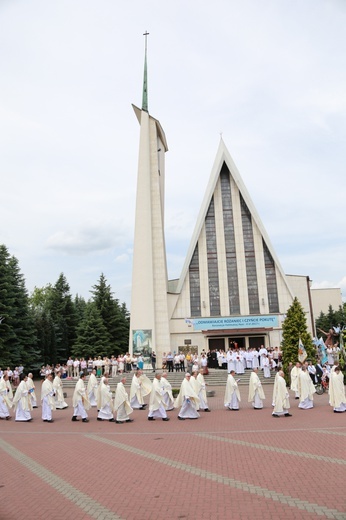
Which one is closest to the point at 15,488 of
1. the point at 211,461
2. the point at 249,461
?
the point at 211,461

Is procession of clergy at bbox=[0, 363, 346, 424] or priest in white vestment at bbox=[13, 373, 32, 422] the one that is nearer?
procession of clergy at bbox=[0, 363, 346, 424]

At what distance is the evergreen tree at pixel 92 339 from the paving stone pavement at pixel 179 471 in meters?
26.0

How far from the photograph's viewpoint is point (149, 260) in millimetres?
32875

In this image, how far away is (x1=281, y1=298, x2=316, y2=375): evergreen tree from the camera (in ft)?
63.5

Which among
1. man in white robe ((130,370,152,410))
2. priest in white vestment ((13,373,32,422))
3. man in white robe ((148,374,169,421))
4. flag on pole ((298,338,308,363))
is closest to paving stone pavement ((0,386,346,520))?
man in white robe ((148,374,169,421))

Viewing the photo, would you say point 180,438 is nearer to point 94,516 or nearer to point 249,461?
point 249,461

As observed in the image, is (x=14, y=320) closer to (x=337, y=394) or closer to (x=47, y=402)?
(x=47, y=402)

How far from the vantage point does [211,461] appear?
24.6ft

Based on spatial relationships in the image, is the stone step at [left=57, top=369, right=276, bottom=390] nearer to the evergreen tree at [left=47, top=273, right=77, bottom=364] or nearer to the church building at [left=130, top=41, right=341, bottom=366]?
the church building at [left=130, top=41, right=341, bottom=366]

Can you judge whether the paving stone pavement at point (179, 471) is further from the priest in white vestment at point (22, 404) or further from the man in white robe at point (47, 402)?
the priest in white vestment at point (22, 404)

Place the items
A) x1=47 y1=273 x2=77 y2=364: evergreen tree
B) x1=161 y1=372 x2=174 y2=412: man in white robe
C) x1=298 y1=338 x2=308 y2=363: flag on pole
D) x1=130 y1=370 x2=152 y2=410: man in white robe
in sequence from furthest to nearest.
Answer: x1=47 y1=273 x2=77 y2=364: evergreen tree
x1=298 y1=338 x2=308 y2=363: flag on pole
x1=130 y1=370 x2=152 y2=410: man in white robe
x1=161 y1=372 x2=174 y2=412: man in white robe

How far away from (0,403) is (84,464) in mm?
7834

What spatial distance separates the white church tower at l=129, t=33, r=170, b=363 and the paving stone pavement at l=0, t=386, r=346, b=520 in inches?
792

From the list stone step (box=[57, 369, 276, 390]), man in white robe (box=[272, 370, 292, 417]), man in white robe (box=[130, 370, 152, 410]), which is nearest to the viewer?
man in white robe (box=[272, 370, 292, 417])
